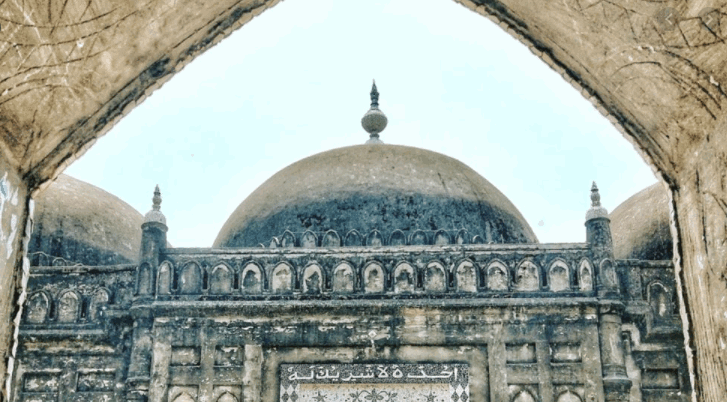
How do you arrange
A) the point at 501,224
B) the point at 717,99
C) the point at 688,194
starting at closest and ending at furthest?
1. the point at 717,99
2. the point at 688,194
3. the point at 501,224

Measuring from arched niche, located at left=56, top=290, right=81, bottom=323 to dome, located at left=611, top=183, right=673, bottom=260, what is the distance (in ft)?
23.1

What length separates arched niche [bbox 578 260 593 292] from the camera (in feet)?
31.0

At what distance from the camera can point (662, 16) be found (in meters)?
2.51

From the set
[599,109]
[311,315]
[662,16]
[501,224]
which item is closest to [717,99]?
[662,16]

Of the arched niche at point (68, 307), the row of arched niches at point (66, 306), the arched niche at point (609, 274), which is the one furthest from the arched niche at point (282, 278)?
the arched niche at point (609, 274)

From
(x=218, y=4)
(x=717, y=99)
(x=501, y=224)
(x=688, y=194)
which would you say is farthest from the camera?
(x=501, y=224)

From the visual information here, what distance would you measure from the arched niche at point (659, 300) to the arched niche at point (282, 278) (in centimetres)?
396

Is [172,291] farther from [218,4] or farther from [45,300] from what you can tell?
[218,4]

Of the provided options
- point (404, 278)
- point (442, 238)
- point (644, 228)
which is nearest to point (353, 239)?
point (442, 238)

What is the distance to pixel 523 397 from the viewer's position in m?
9.07

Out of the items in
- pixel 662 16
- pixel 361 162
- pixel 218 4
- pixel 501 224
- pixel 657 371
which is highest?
pixel 361 162

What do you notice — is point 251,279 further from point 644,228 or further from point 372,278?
point 644,228

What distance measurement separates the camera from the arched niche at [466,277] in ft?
31.1

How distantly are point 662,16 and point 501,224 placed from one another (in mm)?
9443
